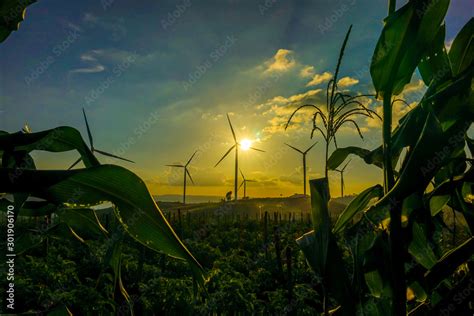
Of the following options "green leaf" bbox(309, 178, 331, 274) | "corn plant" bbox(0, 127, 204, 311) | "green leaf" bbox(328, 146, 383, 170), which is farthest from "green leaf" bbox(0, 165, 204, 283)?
"green leaf" bbox(328, 146, 383, 170)

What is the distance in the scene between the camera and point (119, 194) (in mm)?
1101

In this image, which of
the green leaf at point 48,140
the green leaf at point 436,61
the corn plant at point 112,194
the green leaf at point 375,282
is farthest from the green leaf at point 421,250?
the green leaf at point 48,140

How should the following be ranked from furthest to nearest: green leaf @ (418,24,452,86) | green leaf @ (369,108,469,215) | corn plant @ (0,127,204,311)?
green leaf @ (418,24,452,86) < green leaf @ (369,108,469,215) < corn plant @ (0,127,204,311)

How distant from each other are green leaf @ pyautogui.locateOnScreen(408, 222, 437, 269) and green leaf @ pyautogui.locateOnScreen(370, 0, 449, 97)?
83 centimetres

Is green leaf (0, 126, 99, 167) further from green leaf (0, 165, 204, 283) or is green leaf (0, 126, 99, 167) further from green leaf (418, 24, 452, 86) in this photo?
green leaf (418, 24, 452, 86)

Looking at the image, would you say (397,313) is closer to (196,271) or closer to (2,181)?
(196,271)

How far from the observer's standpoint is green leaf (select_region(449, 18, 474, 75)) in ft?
8.64

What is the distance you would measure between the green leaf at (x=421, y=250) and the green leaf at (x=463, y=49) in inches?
43.4

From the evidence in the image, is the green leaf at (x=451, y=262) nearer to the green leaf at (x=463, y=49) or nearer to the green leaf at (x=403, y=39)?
the green leaf at (x=403, y=39)

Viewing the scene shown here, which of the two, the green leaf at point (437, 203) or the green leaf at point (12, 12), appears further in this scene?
the green leaf at point (437, 203)

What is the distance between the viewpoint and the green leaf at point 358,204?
104 inches

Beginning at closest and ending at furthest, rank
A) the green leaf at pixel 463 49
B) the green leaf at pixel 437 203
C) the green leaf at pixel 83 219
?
1. the green leaf at pixel 83 219
2. the green leaf at pixel 463 49
3. the green leaf at pixel 437 203

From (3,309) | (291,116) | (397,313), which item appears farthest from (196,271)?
(3,309)

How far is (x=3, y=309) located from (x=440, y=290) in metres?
4.42
